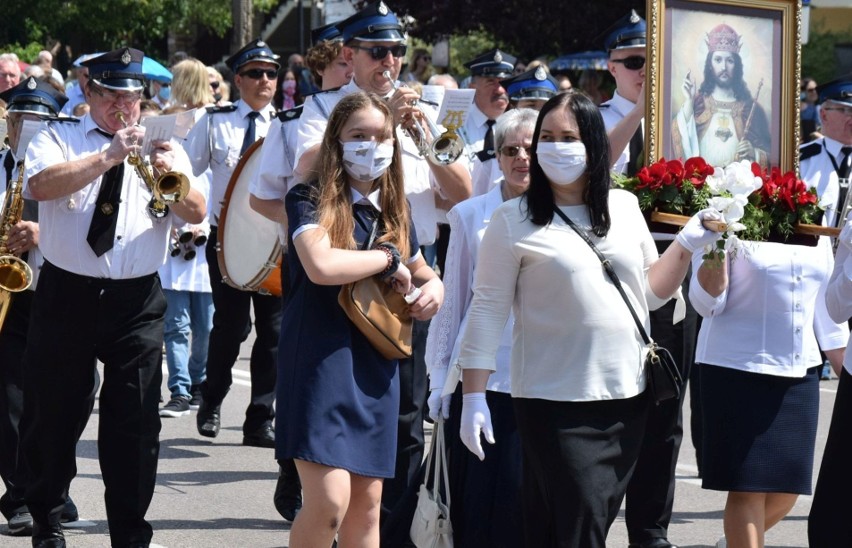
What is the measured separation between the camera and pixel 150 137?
21.2 ft

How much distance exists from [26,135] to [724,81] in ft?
10.2

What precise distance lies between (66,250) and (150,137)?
600mm

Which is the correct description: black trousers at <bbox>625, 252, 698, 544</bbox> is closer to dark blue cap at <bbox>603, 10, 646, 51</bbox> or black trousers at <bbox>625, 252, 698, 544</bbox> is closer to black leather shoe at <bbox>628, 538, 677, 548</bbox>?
black leather shoe at <bbox>628, 538, 677, 548</bbox>

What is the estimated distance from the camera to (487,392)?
5863 millimetres

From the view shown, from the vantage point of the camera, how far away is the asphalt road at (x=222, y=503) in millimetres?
7262

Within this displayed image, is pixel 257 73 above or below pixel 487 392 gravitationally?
above

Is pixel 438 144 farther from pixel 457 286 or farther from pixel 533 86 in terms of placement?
pixel 533 86

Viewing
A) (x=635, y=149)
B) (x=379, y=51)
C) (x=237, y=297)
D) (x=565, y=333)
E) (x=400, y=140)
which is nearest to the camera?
(x=565, y=333)

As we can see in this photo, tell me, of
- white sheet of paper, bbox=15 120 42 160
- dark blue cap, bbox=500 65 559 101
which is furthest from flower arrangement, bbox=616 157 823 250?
dark blue cap, bbox=500 65 559 101

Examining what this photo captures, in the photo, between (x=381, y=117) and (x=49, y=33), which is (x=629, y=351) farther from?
(x=49, y=33)

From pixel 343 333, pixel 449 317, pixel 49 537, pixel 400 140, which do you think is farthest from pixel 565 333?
pixel 49 537

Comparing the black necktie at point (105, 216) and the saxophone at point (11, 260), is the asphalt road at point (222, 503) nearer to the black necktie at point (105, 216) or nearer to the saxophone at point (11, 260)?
the saxophone at point (11, 260)

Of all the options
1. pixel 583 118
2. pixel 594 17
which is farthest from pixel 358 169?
pixel 594 17

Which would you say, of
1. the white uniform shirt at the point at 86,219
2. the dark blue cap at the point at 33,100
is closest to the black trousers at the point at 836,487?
the white uniform shirt at the point at 86,219
